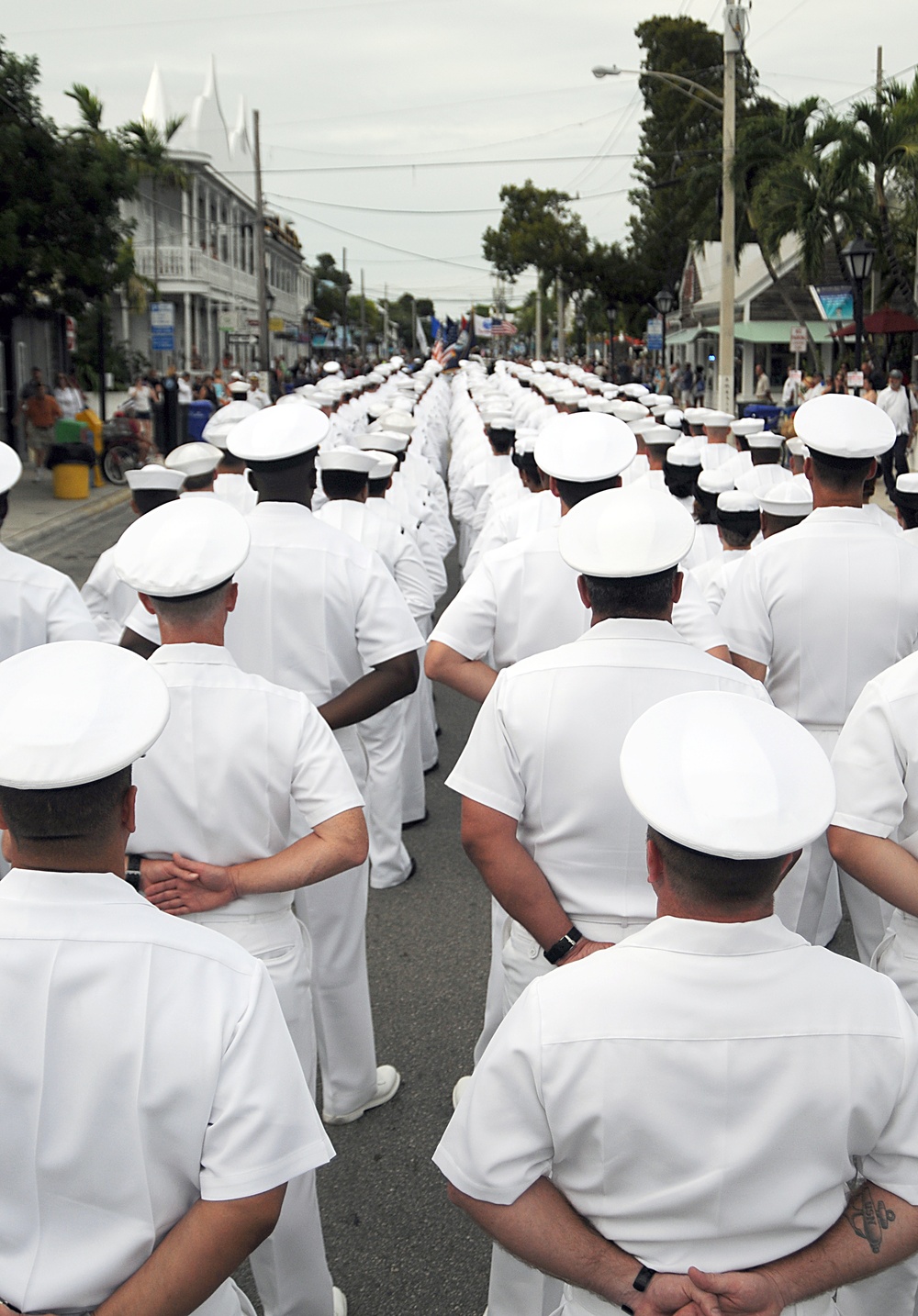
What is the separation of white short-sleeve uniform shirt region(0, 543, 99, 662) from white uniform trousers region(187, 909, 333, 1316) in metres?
1.57

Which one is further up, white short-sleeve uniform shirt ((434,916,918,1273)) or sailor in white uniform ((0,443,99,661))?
sailor in white uniform ((0,443,99,661))

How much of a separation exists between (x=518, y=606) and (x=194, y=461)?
326cm

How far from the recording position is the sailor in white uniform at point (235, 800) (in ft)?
9.59

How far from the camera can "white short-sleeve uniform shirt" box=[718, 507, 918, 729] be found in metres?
4.33

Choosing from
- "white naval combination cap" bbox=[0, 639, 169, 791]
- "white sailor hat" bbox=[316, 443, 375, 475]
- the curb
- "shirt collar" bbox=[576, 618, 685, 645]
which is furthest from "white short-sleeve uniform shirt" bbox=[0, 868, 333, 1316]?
the curb

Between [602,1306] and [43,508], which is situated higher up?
[602,1306]

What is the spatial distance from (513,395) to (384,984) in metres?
14.1

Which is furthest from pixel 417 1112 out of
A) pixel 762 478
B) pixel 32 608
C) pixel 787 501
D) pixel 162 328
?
pixel 162 328

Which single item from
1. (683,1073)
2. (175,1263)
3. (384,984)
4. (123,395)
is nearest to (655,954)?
(683,1073)

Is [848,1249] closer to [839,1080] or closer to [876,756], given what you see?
[839,1080]

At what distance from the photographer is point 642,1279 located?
191 cm

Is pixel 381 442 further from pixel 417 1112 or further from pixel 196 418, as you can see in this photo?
pixel 196 418

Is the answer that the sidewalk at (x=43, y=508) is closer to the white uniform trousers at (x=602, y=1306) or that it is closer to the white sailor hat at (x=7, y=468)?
the white sailor hat at (x=7, y=468)

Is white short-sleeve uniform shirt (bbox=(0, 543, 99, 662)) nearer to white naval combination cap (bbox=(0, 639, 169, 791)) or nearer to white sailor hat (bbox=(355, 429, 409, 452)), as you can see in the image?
white naval combination cap (bbox=(0, 639, 169, 791))
